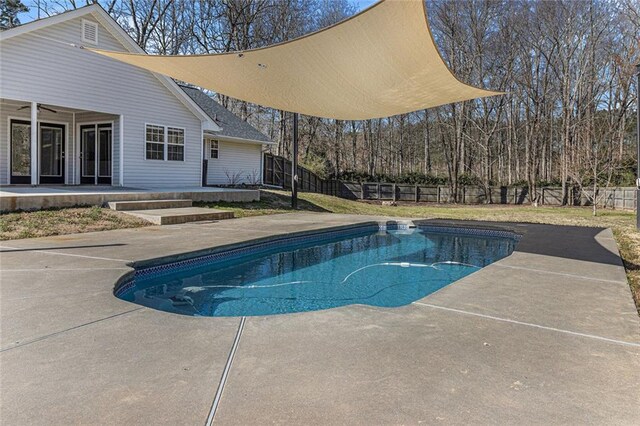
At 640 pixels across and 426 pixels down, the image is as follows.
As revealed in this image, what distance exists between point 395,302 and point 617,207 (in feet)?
48.7

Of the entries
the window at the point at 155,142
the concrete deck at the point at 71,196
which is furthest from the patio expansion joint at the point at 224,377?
the window at the point at 155,142

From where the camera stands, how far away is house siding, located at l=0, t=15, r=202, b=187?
916 centimetres

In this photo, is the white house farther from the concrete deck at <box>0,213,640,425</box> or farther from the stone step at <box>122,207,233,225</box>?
the concrete deck at <box>0,213,640,425</box>

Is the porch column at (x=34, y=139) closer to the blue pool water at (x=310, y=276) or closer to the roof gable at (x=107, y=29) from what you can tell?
the roof gable at (x=107, y=29)

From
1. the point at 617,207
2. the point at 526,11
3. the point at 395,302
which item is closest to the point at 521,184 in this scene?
the point at 617,207

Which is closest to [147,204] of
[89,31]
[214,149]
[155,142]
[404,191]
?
[155,142]

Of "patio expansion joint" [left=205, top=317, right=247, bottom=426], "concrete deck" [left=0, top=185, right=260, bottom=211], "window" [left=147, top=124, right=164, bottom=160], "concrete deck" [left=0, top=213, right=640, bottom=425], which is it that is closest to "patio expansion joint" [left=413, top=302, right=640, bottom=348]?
"concrete deck" [left=0, top=213, right=640, bottom=425]

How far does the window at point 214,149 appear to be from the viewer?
15391mm

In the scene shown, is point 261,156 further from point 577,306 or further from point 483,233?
point 577,306

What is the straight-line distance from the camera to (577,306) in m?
3.13

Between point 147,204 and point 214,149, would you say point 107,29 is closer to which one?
point 147,204

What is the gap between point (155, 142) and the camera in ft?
38.7

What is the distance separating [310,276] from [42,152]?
9.77m

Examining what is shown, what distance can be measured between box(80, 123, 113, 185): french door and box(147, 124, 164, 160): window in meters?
0.94
